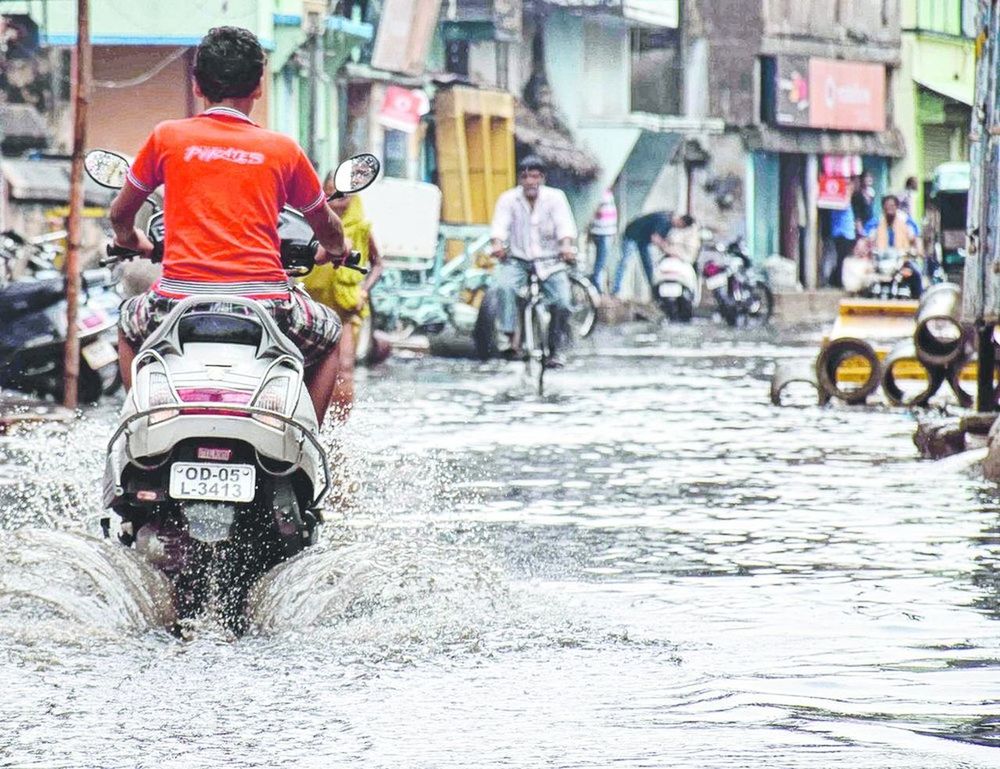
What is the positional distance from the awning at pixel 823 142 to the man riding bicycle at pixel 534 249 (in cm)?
3165

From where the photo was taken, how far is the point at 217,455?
6.78 meters

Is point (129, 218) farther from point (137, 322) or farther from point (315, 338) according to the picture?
point (315, 338)

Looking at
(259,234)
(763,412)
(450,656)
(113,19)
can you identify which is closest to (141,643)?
(450,656)

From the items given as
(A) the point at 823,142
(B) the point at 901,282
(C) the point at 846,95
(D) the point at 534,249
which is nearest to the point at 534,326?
(D) the point at 534,249

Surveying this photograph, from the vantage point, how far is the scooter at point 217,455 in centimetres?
677

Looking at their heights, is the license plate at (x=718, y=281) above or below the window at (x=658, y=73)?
below

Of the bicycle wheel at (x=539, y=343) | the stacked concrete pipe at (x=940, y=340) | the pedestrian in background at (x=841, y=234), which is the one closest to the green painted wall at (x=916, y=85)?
the pedestrian in background at (x=841, y=234)

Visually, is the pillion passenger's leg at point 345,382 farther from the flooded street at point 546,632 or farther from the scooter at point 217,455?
the scooter at point 217,455

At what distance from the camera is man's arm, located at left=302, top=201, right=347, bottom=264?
25.0 ft

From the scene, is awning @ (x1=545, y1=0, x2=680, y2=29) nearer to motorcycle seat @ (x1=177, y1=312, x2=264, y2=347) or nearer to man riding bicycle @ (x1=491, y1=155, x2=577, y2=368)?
man riding bicycle @ (x1=491, y1=155, x2=577, y2=368)

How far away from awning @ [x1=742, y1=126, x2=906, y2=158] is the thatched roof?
23.8 ft

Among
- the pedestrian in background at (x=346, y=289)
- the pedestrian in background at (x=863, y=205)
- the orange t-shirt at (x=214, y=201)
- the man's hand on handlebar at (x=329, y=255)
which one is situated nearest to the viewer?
the orange t-shirt at (x=214, y=201)

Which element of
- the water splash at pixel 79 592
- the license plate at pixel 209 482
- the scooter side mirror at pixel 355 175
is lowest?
the water splash at pixel 79 592

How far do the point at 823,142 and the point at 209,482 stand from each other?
4826 centimetres
